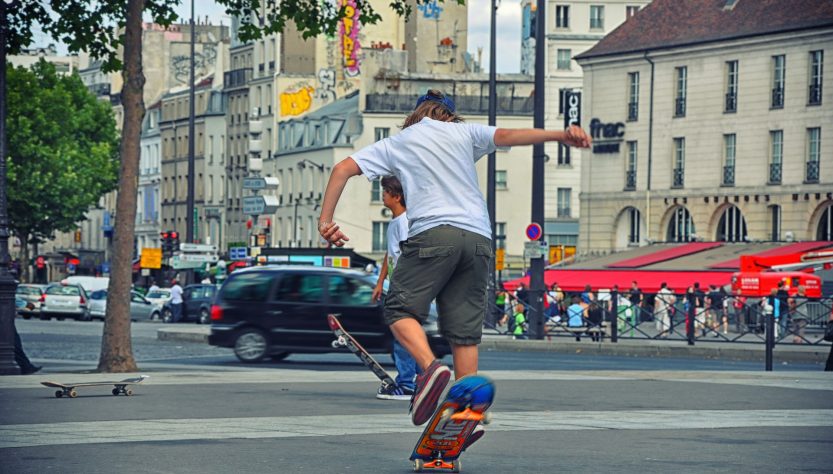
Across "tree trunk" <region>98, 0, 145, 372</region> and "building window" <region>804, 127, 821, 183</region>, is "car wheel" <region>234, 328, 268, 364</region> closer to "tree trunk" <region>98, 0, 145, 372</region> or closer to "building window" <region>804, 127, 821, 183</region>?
"tree trunk" <region>98, 0, 145, 372</region>

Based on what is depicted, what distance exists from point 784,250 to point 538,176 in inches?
1096

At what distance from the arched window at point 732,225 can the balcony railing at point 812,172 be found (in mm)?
3897

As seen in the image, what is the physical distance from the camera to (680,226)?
226ft

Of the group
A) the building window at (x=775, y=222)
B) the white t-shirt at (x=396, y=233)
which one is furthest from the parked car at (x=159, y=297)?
the white t-shirt at (x=396, y=233)

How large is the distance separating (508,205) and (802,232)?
36.1m

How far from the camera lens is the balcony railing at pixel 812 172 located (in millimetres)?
62031

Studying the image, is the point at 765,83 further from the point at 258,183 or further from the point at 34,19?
the point at 34,19

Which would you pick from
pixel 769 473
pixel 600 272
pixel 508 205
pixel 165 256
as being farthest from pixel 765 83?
pixel 769 473

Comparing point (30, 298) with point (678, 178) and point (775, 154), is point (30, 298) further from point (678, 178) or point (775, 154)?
point (775, 154)

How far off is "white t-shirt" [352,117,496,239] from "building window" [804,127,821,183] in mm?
55215

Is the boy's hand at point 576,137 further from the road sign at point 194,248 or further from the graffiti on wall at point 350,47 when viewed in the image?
the graffiti on wall at point 350,47

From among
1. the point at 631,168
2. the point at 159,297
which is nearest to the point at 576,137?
the point at 159,297

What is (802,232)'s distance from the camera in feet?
206

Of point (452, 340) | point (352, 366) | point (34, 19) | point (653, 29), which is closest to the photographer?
point (452, 340)
